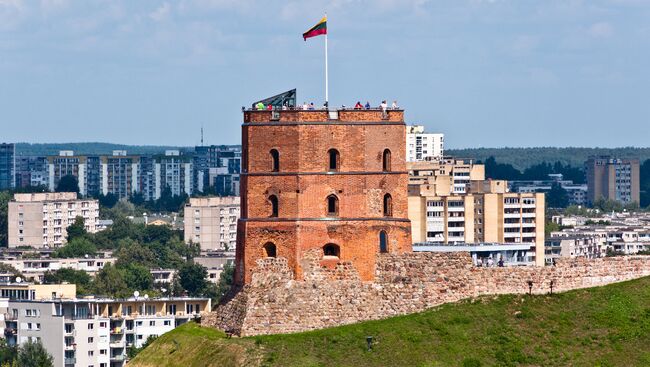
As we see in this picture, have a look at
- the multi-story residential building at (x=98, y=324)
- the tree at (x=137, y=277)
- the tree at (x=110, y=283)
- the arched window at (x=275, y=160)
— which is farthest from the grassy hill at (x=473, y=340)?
the tree at (x=137, y=277)

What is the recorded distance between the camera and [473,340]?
72.8m

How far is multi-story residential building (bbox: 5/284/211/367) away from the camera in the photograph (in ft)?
440

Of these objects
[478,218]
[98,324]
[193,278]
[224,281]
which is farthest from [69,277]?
[98,324]

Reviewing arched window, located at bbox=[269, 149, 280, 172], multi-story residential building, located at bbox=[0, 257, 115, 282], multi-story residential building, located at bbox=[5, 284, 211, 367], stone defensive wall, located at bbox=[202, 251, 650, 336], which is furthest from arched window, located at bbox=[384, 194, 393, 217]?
multi-story residential building, located at bbox=[0, 257, 115, 282]

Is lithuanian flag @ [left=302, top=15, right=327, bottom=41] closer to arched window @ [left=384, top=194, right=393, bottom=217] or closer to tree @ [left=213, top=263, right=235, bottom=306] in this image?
arched window @ [left=384, top=194, right=393, bottom=217]

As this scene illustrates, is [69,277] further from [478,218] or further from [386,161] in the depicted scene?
[386,161]

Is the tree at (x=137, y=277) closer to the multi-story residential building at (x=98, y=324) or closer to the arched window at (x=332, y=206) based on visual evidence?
the multi-story residential building at (x=98, y=324)

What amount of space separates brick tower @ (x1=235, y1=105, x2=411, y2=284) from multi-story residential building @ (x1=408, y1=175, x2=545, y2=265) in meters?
94.6

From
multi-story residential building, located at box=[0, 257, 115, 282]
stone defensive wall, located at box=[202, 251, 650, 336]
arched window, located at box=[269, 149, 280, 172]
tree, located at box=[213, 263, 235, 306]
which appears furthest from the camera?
multi-story residential building, located at box=[0, 257, 115, 282]

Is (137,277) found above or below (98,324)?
above

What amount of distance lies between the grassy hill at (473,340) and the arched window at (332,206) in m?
3.66

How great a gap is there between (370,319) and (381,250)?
250 centimetres

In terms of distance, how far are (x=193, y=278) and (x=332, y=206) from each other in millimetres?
99435

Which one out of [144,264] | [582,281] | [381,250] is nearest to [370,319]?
[381,250]
